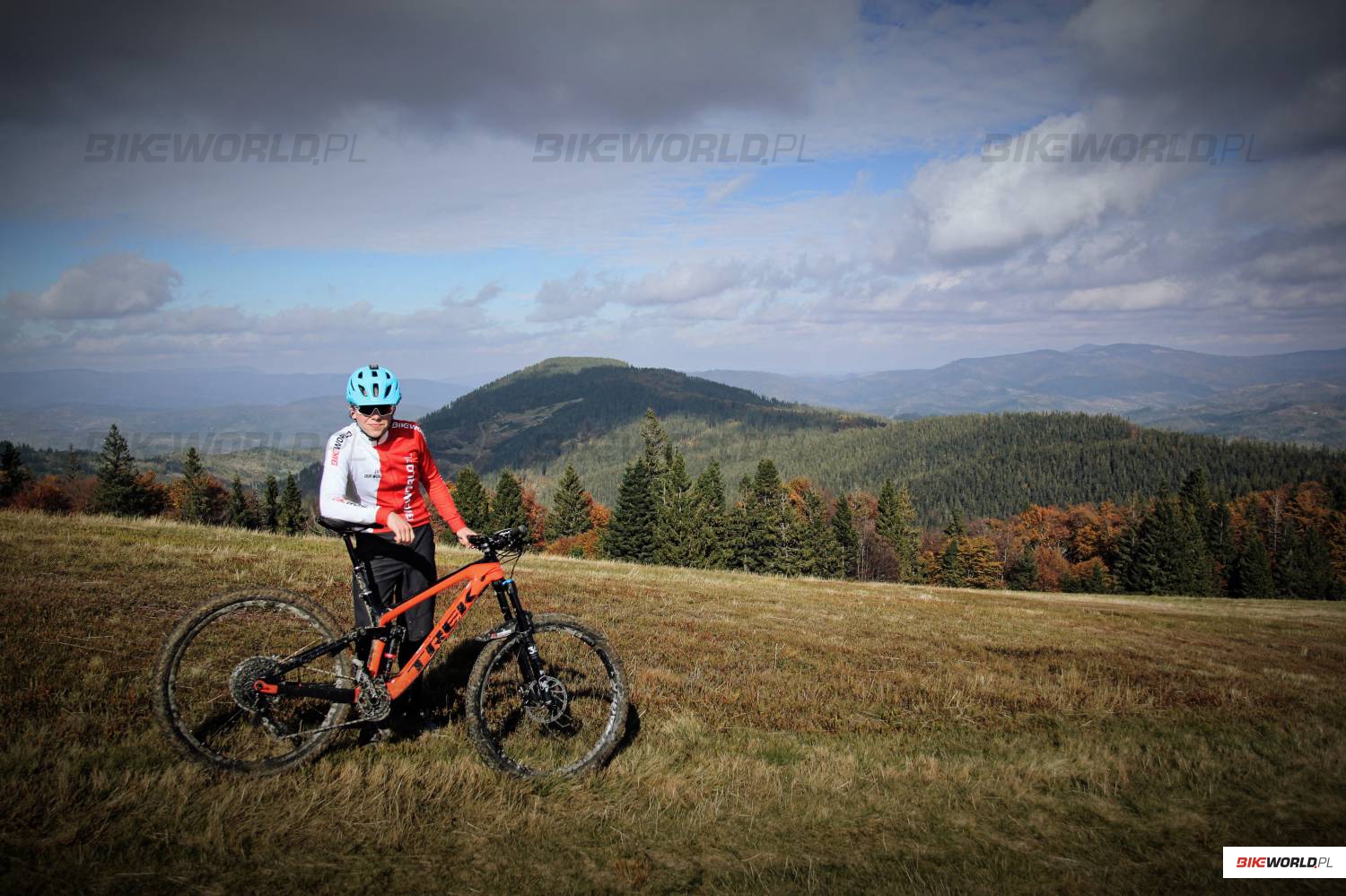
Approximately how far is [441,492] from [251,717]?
8.22ft

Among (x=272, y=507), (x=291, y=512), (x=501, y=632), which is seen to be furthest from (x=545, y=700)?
(x=272, y=507)

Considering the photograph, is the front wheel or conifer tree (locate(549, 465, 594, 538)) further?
conifer tree (locate(549, 465, 594, 538))

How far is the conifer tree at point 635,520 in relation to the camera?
2574 inches

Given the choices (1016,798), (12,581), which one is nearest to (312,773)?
(1016,798)

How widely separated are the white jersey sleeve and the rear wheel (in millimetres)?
833

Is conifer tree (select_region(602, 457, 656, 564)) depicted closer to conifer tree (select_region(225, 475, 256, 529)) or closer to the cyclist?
conifer tree (select_region(225, 475, 256, 529))

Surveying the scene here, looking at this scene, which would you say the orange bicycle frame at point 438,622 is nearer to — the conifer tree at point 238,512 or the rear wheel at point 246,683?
the rear wheel at point 246,683

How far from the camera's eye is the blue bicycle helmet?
5949mm

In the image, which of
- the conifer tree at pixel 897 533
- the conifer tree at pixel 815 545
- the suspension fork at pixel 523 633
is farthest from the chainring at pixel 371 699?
the conifer tree at pixel 897 533

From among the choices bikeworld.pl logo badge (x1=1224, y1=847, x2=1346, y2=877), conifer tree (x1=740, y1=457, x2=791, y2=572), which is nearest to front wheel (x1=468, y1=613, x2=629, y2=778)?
bikeworld.pl logo badge (x1=1224, y1=847, x2=1346, y2=877)

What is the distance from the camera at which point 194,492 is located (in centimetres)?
7181

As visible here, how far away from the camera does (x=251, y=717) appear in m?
5.66

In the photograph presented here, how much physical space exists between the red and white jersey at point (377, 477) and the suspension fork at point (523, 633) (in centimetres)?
76

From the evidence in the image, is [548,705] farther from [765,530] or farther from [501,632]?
[765,530]
